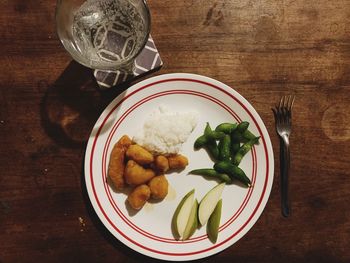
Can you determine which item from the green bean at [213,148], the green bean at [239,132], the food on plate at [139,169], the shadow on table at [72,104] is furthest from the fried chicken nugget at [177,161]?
the shadow on table at [72,104]

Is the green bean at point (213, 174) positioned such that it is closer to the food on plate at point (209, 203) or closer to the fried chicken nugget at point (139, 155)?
the food on plate at point (209, 203)

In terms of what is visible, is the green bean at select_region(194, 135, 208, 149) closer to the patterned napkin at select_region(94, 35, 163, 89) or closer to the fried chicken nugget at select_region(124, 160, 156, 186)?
the fried chicken nugget at select_region(124, 160, 156, 186)

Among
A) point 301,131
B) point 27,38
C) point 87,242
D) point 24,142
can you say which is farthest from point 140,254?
point 27,38

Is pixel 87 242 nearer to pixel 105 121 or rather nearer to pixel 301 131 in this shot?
pixel 105 121

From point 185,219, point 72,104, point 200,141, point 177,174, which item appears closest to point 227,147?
point 200,141

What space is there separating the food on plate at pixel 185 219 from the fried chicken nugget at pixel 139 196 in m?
0.14

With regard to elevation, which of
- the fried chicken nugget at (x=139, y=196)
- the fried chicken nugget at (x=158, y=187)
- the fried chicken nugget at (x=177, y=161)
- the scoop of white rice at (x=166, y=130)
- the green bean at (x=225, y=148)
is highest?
the green bean at (x=225, y=148)

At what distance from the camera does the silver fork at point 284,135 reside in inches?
63.7

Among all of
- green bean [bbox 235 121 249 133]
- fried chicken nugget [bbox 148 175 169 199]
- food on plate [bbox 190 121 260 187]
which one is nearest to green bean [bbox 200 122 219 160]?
food on plate [bbox 190 121 260 187]

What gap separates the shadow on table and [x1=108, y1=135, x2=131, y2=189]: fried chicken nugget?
150 millimetres

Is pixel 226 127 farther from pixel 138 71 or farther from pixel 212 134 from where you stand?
pixel 138 71

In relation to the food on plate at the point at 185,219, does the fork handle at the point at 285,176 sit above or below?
above

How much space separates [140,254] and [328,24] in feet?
4.08

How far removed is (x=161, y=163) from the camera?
152 centimetres
